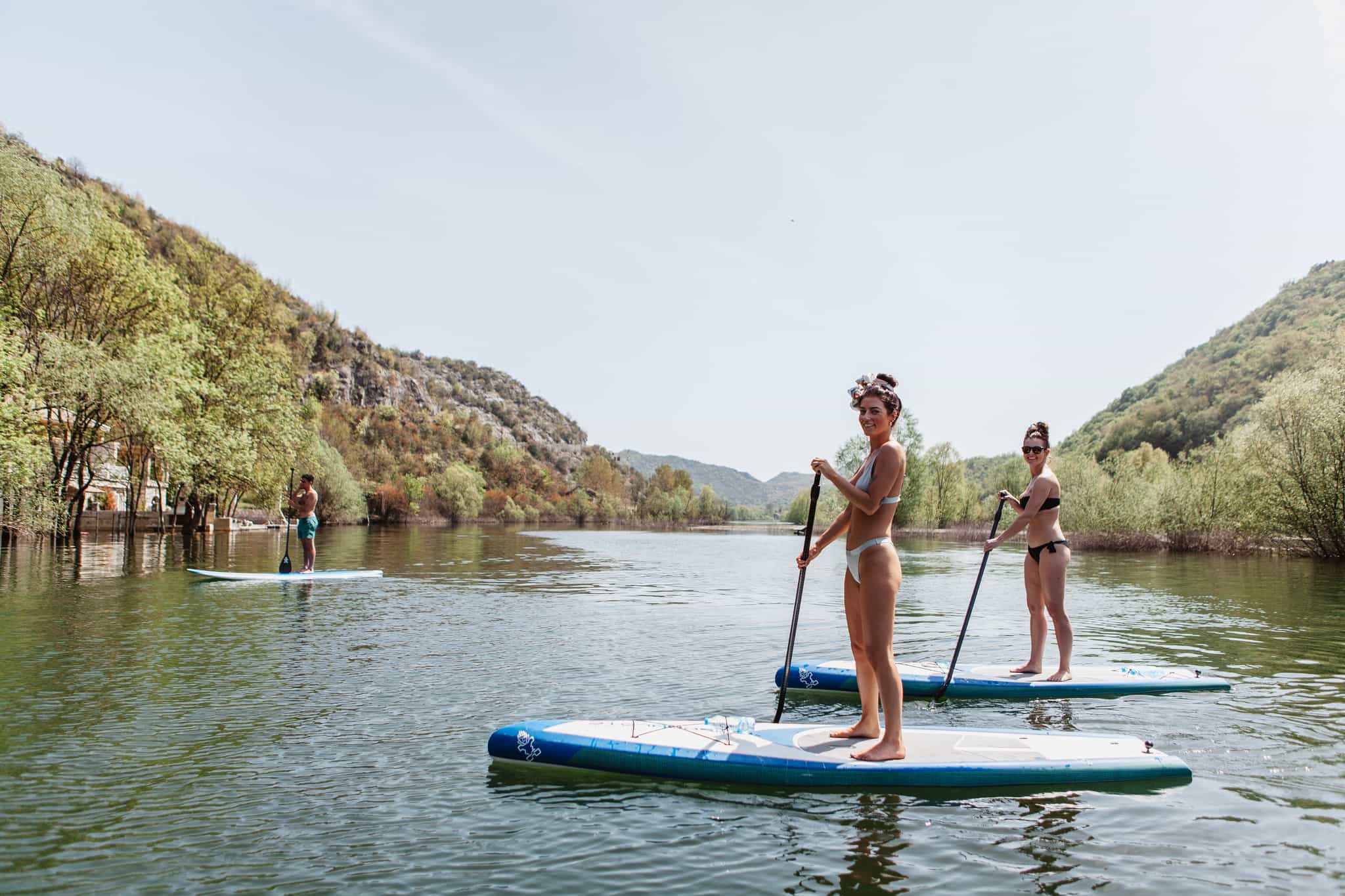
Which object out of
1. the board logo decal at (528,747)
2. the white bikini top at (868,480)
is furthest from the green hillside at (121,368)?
the white bikini top at (868,480)

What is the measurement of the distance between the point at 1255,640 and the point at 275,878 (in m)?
15.4

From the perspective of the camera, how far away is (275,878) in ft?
16.0

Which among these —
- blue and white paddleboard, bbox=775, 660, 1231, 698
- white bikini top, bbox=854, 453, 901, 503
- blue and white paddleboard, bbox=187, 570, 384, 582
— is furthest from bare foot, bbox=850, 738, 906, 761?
Answer: blue and white paddleboard, bbox=187, 570, 384, 582

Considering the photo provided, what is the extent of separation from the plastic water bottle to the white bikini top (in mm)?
2304

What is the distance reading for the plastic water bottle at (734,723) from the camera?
726cm

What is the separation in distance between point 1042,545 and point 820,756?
4.83m

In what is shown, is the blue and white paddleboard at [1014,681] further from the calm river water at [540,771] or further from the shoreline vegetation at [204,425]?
the shoreline vegetation at [204,425]

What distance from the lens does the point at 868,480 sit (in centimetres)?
683

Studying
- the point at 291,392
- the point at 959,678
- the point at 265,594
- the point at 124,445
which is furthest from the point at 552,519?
the point at 959,678

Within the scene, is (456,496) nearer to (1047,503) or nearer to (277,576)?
(277,576)

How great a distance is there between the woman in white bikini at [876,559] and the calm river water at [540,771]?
71cm

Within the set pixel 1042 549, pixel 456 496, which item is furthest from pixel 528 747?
pixel 456 496

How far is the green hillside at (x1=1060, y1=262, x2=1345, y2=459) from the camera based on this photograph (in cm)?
11169

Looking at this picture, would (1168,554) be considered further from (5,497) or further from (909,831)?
(5,497)
